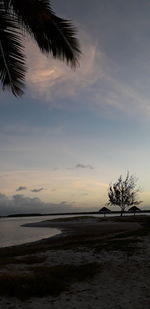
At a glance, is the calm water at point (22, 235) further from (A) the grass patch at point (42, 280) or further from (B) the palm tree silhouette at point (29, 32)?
(B) the palm tree silhouette at point (29, 32)

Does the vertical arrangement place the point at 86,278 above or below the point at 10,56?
below

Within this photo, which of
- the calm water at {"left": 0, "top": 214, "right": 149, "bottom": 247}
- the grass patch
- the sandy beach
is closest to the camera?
the sandy beach

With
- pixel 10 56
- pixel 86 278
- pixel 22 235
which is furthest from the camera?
pixel 22 235

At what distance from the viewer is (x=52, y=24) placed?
1020cm

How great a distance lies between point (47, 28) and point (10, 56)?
1.34 meters

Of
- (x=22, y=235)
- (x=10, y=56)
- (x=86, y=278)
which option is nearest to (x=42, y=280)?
(x=86, y=278)

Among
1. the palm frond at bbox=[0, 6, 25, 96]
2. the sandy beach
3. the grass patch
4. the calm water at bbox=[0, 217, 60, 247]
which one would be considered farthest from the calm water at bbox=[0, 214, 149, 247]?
the palm frond at bbox=[0, 6, 25, 96]

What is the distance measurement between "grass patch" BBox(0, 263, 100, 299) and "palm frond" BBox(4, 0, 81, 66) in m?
6.58

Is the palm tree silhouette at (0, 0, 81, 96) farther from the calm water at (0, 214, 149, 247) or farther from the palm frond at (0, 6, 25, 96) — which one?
the calm water at (0, 214, 149, 247)

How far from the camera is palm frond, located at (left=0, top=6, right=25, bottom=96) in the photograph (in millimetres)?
9984

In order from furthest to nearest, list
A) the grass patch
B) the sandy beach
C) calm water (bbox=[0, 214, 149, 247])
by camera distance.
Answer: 1. calm water (bbox=[0, 214, 149, 247])
2. the grass patch
3. the sandy beach

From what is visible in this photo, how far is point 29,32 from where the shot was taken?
10.3 metres

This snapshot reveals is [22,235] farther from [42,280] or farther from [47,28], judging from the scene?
[47,28]

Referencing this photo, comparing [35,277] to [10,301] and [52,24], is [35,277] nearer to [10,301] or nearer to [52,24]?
[10,301]
